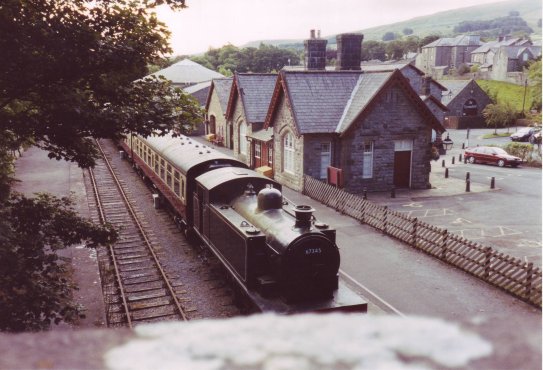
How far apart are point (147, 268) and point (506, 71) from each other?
84842 mm

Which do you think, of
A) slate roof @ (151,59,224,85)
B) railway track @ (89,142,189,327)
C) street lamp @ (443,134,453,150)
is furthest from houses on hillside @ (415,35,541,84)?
railway track @ (89,142,189,327)

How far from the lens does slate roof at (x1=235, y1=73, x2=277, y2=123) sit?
3291 centimetres

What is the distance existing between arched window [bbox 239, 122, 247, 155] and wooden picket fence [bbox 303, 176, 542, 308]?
12817mm

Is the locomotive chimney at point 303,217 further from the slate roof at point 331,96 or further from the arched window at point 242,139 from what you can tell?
the arched window at point 242,139

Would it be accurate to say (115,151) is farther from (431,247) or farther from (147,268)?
(431,247)

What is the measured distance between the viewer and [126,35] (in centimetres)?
795

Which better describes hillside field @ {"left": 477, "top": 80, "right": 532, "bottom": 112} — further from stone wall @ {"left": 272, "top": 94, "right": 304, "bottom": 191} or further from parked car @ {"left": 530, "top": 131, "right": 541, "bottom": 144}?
stone wall @ {"left": 272, "top": 94, "right": 304, "bottom": 191}

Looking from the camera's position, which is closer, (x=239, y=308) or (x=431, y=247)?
(x=239, y=308)

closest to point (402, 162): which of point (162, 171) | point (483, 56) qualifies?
point (162, 171)

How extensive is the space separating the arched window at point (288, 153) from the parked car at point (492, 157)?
15.2m

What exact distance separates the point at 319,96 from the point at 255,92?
30.1 ft

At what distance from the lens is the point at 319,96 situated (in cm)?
2583

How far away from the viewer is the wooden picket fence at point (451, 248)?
12.6 meters

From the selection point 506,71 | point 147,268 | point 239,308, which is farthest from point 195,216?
point 506,71
